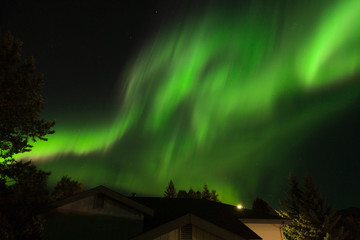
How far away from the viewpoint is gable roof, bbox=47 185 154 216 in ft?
41.8

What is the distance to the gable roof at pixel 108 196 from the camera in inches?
502

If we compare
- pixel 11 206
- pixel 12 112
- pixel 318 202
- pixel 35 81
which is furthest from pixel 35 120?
pixel 318 202

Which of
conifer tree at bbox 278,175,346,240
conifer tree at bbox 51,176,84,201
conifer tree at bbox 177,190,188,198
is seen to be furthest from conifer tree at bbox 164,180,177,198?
conifer tree at bbox 278,175,346,240

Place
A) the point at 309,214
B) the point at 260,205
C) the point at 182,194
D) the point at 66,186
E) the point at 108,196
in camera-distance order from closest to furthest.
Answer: the point at 108,196 < the point at 309,214 < the point at 260,205 < the point at 66,186 < the point at 182,194

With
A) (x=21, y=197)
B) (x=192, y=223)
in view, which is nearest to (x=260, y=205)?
(x=192, y=223)

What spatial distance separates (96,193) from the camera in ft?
43.8

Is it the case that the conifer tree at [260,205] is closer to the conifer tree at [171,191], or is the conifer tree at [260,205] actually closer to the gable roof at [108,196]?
the conifer tree at [171,191]

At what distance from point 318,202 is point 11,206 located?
27.8 meters

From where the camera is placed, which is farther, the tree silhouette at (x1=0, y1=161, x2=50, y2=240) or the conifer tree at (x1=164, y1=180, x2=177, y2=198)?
the conifer tree at (x1=164, y1=180, x2=177, y2=198)

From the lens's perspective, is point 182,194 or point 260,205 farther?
point 182,194

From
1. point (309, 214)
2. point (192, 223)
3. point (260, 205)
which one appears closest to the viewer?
point (192, 223)

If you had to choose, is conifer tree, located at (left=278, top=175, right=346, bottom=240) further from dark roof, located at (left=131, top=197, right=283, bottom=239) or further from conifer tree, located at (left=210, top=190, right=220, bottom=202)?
conifer tree, located at (left=210, top=190, right=220, bottom=202)

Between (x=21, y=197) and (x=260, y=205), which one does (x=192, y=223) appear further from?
(x=260, y=205)

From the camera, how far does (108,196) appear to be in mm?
13328
